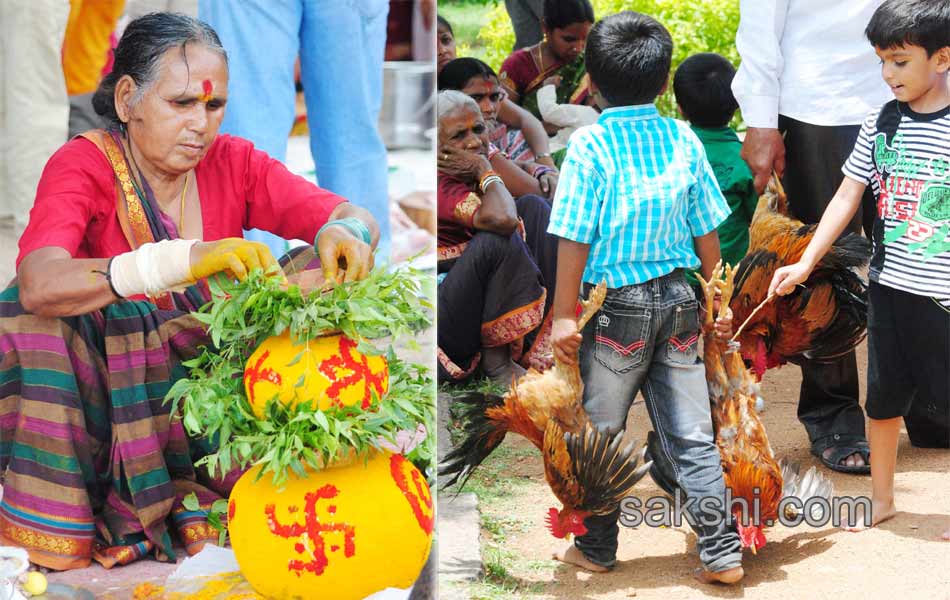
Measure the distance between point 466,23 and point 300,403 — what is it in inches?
186

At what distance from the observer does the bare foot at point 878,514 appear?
3541 mm

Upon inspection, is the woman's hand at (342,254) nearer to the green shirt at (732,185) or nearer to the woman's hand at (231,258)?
the woman's hand at (231,258)

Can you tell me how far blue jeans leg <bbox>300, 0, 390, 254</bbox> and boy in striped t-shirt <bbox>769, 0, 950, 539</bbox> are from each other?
1462 millimetres

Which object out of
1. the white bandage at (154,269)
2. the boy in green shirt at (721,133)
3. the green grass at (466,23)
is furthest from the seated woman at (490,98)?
the white bandage at (154,269)

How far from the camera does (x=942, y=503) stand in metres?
3.69

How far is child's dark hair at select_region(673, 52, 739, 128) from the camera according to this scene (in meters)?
4.40

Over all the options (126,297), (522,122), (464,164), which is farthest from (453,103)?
(126,297)

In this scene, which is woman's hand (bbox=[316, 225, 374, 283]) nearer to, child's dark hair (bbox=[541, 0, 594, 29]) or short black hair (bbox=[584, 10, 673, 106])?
short black hair (bbox=[584, 10, 673, 106])

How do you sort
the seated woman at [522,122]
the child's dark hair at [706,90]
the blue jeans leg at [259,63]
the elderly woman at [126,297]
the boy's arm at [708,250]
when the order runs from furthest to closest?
the seated woman at [522,122] < the child's dark hair at [706,90] < the blue jeans leg at [259,63] < the boy's arm at [708,250] < the elderly woman at [126,297]

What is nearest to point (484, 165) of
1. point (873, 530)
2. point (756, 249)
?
point (756, 249)

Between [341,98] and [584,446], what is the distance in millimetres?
1571

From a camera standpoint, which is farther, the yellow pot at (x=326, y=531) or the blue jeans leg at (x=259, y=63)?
the blue jeans leg at (x=259, y=63)

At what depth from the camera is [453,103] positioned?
452 cm

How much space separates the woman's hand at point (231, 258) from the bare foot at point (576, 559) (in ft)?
4.23
